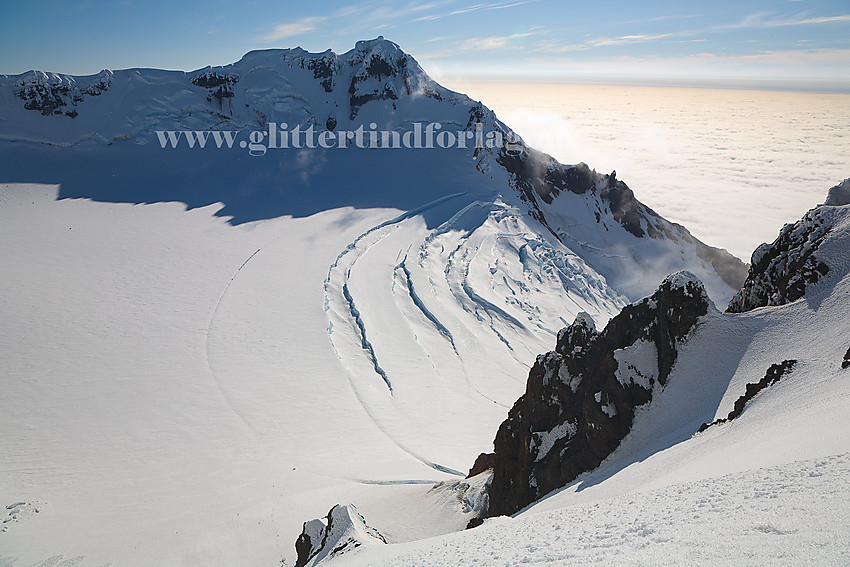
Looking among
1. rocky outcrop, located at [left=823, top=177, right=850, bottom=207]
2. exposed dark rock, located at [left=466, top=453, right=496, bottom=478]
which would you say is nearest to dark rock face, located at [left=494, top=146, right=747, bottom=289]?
rocky outcrop, located at [left=823, top=177, right=850, bottom=207]

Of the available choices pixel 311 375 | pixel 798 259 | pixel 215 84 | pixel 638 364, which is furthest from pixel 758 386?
pixel 215 84

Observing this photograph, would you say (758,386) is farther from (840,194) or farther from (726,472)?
(840,194)

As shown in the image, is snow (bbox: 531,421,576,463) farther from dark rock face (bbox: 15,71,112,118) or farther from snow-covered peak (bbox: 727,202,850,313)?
dark rock face (bbox: 15,71,112,118)

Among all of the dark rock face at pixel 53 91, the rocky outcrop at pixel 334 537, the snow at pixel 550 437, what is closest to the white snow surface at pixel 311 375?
the rocky outcrop at pixel 334 537

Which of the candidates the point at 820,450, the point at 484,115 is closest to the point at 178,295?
the point at 820,450

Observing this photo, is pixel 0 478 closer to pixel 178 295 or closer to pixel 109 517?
pixel 109 517

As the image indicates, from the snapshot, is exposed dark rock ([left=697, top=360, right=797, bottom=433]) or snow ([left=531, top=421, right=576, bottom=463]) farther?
snow ([left=531, top=421, right=576, bottom=463])
